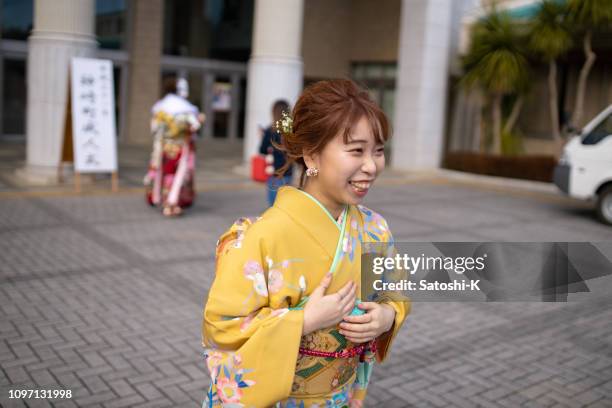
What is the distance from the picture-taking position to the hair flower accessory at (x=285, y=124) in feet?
6.84

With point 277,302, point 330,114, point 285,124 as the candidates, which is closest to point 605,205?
point 285,124

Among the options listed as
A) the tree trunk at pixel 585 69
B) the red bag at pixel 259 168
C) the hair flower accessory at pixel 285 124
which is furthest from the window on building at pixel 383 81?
the hair flower accessory at pixel 285 124

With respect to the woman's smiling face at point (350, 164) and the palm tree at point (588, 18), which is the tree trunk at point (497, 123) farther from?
the woman's smiling face at point (350, 164)

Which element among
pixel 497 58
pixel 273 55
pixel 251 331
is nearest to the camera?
pixel 251 331

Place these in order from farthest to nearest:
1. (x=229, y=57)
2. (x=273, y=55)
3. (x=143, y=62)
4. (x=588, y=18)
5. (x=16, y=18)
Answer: (x=229, y=57)
(x=143, y=62)
(x=16, y=18)
(x=588, y=18)
(x=273, y=55)

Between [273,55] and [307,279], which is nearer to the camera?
[307,279]

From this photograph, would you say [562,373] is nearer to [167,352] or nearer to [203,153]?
[167,352]

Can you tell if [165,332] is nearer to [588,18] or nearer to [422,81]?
[588,18]

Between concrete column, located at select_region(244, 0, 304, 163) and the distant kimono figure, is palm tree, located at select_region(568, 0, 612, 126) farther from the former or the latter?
the distant kimono figure

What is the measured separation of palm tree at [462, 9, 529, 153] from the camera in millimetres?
15266

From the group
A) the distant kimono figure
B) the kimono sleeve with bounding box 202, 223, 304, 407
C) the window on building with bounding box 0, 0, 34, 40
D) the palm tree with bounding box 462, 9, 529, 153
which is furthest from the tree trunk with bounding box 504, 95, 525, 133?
the kimono sleeve with bounding box 202, 223, 304, 407

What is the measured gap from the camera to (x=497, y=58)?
1533 centimetres

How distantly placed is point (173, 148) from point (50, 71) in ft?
10.5

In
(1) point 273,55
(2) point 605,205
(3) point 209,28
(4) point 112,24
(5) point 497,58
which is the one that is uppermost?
(3) point 209,28
